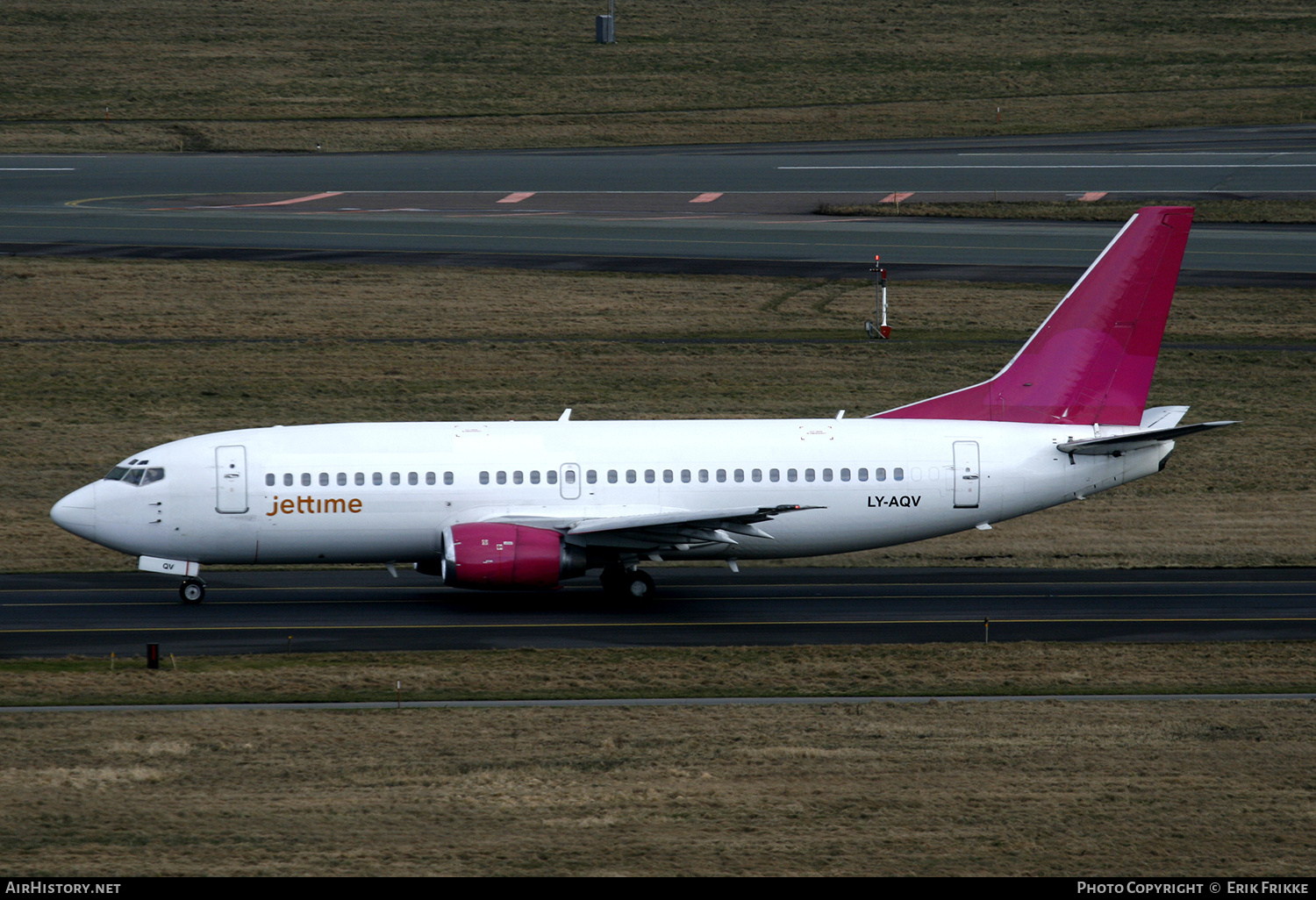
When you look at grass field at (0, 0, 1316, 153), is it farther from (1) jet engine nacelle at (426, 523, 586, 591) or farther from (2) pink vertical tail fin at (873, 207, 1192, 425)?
(1) jet engine nacelle at (426, 523, 586, 591)

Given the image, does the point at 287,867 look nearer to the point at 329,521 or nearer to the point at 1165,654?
the point at 329,521

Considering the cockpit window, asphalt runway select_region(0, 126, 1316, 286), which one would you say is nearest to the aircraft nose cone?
the cockpit window

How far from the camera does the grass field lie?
94625 mm

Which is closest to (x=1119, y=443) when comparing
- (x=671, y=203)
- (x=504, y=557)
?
(x=504, y=557)

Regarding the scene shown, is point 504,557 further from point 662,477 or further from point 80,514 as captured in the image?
point 80,514

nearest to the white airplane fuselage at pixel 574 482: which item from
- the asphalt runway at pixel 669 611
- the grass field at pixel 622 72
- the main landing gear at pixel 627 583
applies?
the main landing gear at pixel 627 583

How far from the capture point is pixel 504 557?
33.3 meters

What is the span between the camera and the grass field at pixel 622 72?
94625 millimetres

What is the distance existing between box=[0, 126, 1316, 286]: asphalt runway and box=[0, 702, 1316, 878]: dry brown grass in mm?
40119

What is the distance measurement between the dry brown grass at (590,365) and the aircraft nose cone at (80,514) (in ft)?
17.0

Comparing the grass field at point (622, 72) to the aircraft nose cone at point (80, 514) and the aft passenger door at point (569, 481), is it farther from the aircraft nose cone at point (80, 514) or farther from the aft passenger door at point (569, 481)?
the aft passenger door at point (569, 481)
